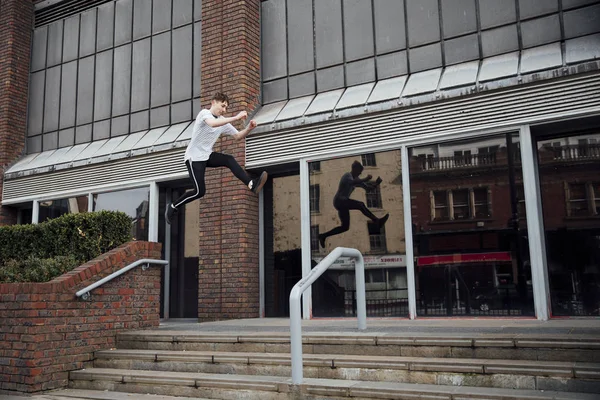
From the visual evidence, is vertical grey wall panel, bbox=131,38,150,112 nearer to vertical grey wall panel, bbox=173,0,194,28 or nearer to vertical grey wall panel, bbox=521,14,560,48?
vertical grey wall panel, bbox=173,0,194,28

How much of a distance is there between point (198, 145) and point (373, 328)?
9.53 feet

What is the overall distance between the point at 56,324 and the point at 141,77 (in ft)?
22.9

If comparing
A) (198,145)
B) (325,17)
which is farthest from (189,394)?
(325,17)

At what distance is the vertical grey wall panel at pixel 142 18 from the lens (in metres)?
12.1

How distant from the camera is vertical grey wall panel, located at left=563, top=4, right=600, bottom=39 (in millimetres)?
7758

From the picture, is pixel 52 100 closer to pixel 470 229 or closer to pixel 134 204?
pixel 134 204

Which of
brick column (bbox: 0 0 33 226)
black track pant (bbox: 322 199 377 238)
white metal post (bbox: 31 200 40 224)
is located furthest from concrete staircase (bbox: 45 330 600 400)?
brick column (bbox: 0 0 33 226)

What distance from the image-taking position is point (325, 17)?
10070 millimetres

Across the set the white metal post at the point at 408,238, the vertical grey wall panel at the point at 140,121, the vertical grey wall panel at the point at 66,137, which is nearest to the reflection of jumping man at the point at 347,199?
the white metal post at the point at 408,238

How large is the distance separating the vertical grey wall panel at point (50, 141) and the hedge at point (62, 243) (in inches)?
196

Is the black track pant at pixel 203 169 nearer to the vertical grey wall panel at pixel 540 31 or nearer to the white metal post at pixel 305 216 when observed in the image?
the white metal post at pixel 305 216

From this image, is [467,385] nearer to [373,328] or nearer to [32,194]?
[373,328]

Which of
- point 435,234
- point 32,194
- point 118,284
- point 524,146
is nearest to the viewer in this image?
point 118,284

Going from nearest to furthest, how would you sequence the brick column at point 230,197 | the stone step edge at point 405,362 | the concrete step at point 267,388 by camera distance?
the concrete step at point 267,388 < the stone step edge at point 405,362 < the brick column at point 230,197
